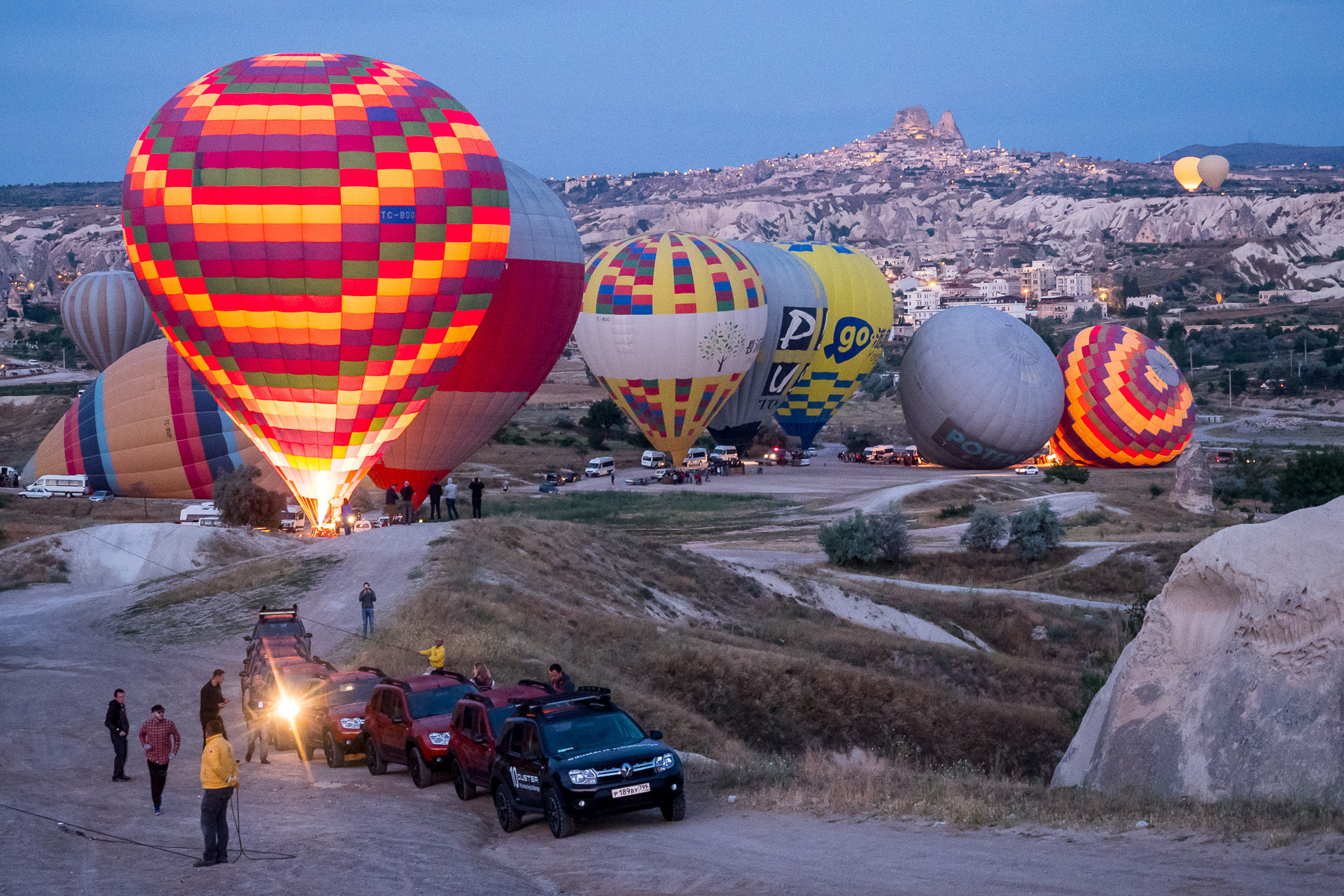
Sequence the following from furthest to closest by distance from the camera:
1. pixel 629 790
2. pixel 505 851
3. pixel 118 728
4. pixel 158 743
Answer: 1. pixel 118 728
2. pixel 158 743
3. pixel 629 790
4. pixel 505 851

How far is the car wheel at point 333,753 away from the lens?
16234 mm

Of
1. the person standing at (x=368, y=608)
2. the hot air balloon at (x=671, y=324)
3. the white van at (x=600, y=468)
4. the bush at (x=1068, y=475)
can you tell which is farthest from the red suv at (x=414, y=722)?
the white van at (x=600, y=468)

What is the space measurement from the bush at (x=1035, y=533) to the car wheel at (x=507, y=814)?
29828mm

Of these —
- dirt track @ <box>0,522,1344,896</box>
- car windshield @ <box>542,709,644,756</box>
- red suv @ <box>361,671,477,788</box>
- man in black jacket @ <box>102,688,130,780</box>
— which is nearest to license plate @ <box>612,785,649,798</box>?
dirt track @ <box>0,522,1344,896</box>

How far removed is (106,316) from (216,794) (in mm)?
80198

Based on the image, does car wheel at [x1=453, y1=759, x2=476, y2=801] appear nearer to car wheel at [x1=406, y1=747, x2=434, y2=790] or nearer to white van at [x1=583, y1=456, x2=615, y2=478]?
car wheel at [x1=406, y1=747, x2=434, y2=790]

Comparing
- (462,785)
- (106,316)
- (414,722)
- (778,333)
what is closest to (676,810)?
(462,785)

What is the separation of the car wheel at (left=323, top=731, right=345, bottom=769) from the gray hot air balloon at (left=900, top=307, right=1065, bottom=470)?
4588 centimetres

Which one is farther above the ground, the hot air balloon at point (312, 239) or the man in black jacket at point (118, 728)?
the hot air balloon at point (312, 239)

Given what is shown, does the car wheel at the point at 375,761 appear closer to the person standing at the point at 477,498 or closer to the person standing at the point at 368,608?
the person standing at the point at 368,608

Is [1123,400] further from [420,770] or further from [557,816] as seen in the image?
[557,816]

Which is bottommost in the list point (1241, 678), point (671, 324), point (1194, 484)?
point (1194, 484)

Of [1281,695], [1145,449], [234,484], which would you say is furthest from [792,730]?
[1145,449]

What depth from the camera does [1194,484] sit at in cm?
4931
